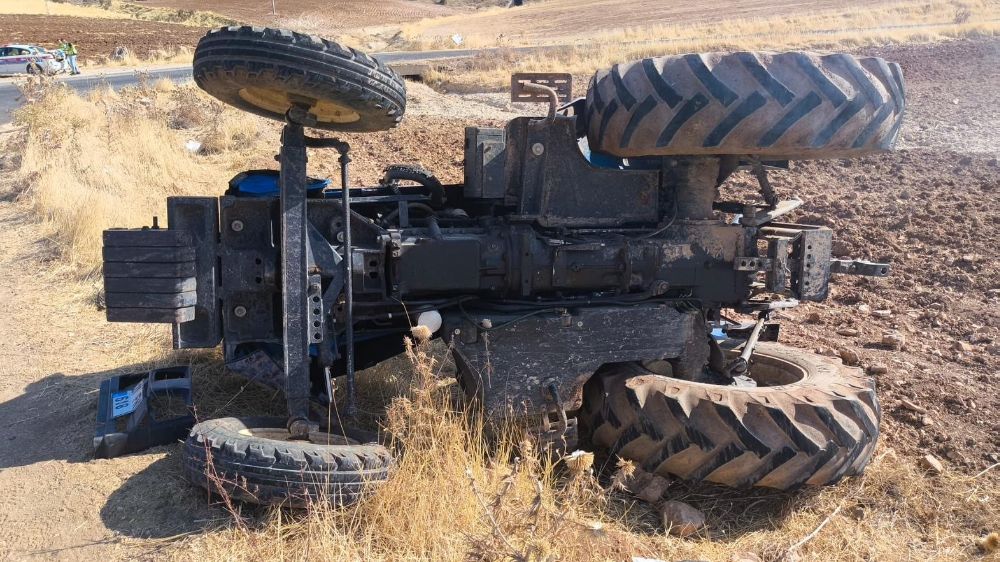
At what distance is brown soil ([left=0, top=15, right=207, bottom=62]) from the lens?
36.6 m

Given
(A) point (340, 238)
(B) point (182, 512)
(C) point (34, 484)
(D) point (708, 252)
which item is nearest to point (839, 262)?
(D) point (708, 252)

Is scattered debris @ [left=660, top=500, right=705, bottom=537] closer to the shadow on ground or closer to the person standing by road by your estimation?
the shadow on ground

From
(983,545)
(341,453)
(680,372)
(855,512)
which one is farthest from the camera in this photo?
(680,372)

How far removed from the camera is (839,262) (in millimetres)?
Result: 4684

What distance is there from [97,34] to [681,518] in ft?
152

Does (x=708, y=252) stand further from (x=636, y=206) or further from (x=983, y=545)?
(x=983, y=545)

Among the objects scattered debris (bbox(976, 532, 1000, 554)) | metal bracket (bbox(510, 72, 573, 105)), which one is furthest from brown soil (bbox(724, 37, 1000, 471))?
metal bracket (bbox(510, 72, 573, 105))

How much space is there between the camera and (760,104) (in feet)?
12.7

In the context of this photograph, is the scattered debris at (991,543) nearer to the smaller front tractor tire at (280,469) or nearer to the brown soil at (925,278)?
the brown soil at (925,278)

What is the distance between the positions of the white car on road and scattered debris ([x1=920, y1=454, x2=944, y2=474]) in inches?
1206

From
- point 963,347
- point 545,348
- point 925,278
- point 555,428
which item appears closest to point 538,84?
point 545,348

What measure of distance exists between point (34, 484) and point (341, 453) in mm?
1594

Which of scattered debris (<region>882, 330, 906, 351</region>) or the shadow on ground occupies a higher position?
scattered debris (<region>882, 330, 906, 351</region>)

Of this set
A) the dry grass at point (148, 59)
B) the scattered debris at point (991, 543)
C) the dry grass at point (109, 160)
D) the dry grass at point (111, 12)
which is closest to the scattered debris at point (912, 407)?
the scattered debris at point (991, 543)
